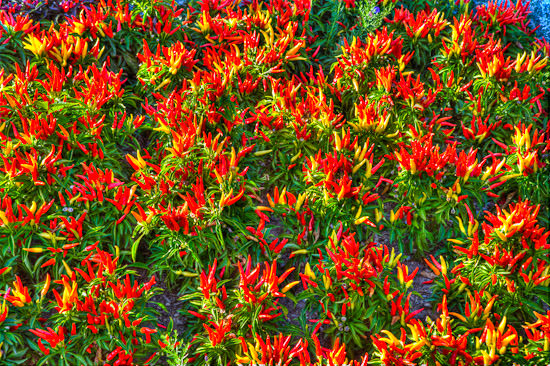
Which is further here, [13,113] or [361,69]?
[361,69]

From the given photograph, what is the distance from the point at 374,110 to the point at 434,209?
0.93 m

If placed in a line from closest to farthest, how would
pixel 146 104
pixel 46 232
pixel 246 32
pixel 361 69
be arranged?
pixel 46 232 < pixel 146 104 < pixel 361 69 < pixel 246 32

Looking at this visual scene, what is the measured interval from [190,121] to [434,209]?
1.97 metres

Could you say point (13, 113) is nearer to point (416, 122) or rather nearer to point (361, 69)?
point (361, 69)

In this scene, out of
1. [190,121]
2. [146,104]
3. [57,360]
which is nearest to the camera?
[57,360]

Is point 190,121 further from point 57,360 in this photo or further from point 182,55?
point 57,360

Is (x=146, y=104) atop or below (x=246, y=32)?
below

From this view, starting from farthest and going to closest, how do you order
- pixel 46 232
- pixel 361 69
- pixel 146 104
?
pixel 361 69
pixel 146 104
pixel 46 232

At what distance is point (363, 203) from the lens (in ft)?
10.3

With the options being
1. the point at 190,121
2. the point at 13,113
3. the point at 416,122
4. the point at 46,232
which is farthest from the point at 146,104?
the point at 416,122

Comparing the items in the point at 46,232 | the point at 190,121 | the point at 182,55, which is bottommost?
the point at 46,232

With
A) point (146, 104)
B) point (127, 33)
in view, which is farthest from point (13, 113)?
point (127, 33)

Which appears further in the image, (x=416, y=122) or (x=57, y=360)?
(x=416, y=122)

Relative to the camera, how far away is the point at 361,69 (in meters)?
3.96
